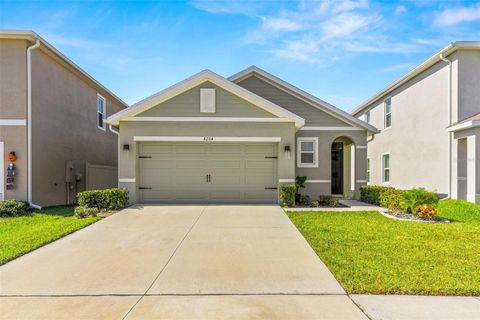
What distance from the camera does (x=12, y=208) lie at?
31.8 feet

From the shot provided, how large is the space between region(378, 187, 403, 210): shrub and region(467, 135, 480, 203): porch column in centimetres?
263

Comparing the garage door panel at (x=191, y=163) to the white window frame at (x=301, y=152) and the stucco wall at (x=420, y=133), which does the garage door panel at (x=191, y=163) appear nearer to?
the white window frame at (x=301, y=152)

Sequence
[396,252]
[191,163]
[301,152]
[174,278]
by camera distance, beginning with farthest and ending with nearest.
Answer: [301,152] → [191,163] → [396,252] → [174,278]

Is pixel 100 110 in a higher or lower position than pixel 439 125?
higher

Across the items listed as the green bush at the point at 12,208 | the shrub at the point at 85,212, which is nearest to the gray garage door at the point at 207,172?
the shrub at the point at 85,212

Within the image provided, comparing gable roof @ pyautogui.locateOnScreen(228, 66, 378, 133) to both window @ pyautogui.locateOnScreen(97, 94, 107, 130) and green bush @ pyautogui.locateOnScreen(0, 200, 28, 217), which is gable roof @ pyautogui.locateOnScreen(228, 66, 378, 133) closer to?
window @ pyautogui.locateOnScreen(97, 94, 107, 130)

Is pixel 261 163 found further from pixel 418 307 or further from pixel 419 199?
pixel 418 307

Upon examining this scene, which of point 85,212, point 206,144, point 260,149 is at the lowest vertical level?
point 85,212

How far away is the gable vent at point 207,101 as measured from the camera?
11297mm

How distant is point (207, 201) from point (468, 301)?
8.76 meters

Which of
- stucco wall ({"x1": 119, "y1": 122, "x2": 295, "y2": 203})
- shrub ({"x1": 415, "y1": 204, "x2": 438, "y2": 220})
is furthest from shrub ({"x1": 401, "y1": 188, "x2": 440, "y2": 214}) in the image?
stucco wall ({"x1": 119, "y1": 122, "x2": 295, "y2": 203})

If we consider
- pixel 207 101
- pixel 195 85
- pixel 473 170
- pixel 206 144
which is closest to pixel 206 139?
pixel 206 144

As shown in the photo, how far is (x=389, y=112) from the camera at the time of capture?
56.9 ft

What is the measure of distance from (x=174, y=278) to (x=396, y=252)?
4109 millimetres
